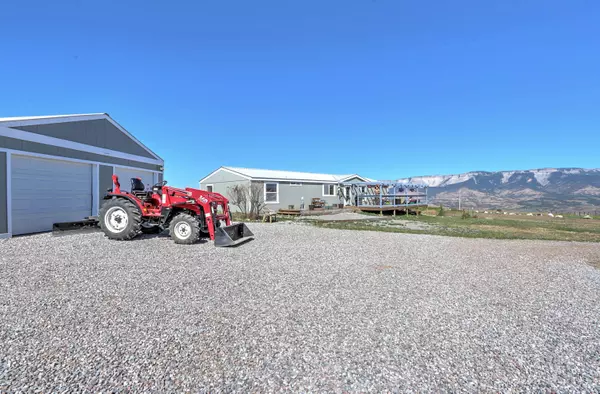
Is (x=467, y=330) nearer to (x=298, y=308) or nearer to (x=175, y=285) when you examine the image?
(x=298, y=308)

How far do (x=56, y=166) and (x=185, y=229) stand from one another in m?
5.68

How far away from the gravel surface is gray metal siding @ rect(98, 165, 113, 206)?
5.62 metres

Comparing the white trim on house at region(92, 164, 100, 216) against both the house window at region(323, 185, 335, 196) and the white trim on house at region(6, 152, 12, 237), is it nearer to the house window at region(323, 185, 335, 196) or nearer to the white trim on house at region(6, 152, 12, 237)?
the white trim on house at region(6, 152, 12, 237)

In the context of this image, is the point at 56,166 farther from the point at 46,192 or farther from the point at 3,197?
the point at 3,197

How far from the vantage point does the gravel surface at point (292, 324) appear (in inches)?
95.1

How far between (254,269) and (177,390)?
11.4 ft

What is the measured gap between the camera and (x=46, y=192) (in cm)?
980

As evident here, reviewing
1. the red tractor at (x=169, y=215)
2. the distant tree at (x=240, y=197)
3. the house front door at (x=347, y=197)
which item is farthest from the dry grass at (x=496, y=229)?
the house front door at (x=347, y=197)

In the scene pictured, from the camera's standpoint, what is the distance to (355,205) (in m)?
24.2

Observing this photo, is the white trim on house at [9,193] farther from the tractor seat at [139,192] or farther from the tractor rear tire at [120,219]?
the tractor seat at [139,192]

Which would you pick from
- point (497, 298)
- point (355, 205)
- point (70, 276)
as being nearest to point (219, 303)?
point (70, 276)

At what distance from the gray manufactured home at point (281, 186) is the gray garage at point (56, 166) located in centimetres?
836

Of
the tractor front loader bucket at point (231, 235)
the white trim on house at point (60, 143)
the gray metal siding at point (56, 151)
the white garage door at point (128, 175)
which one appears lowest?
the tractor front loader bucket at point (231, 235)

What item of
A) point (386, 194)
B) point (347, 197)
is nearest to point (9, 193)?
point (386, 194)
